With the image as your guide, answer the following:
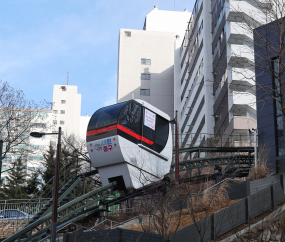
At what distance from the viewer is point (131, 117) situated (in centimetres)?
2264

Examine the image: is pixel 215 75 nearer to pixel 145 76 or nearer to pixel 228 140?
pixel 228 140

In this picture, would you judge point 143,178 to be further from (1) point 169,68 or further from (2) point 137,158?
(1) point 169,68

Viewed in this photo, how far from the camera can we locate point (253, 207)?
18.0 metres

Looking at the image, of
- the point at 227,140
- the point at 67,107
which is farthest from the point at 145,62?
the point at 67,107

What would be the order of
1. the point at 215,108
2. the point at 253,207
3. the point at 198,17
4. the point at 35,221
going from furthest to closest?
the point at 198,17, the point at 215,108, the point at 35,221, the point at 253,207

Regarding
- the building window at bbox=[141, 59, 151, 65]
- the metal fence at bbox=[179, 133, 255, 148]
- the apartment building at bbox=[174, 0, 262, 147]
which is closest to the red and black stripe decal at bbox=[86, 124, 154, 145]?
the metal fence at bbox=[179, 133, 255, 148]

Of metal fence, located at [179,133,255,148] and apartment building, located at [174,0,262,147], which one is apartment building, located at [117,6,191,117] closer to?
apartment building, located at [174,0,262,147]

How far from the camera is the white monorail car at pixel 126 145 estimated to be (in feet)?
71.6

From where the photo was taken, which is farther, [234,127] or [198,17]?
[198,17]

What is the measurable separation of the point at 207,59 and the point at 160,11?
130 ft

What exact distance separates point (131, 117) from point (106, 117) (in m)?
1.29

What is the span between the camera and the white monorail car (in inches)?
859

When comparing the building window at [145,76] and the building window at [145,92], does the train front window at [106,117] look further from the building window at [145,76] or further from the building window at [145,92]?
the building window at [145,76]

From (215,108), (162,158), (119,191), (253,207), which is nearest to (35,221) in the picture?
(119,191)
